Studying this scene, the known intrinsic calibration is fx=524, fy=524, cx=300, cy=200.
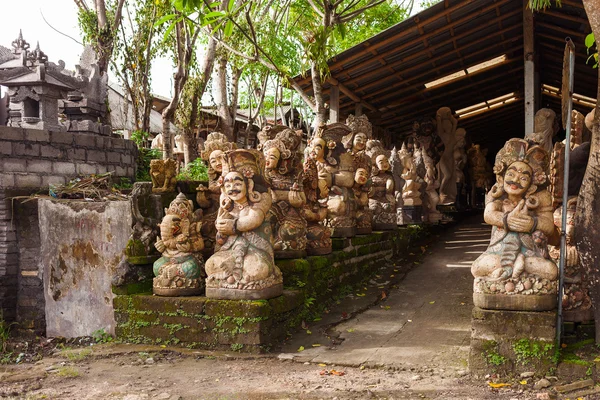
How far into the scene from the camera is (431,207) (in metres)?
12.6

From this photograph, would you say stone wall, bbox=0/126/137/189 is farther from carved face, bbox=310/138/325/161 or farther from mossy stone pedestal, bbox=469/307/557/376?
mossy stone pedestal, bbox=469/307/557/376

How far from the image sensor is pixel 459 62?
12.6 meters

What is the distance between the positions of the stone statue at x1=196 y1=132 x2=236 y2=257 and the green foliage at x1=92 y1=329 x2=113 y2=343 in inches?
56.3

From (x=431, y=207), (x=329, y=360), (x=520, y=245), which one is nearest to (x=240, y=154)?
(x=329, y=360)

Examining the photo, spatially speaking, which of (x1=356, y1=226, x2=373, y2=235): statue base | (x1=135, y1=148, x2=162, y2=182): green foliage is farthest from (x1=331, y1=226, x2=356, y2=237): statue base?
(x1=135, y1=148, x2=162, y2=182): green foliage

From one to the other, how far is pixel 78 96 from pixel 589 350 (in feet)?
28.1

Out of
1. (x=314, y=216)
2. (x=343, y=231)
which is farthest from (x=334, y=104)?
(x=314, y=216)

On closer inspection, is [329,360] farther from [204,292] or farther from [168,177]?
[168,177]

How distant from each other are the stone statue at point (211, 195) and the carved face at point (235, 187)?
813mm

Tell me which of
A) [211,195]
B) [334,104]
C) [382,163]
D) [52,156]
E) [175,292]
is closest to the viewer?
[175,292]

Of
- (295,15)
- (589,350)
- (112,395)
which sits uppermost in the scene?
(295,15)

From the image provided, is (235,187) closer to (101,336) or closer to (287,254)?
(287,254)

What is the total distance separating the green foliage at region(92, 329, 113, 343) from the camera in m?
5.85

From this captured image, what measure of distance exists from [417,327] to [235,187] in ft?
8.05
